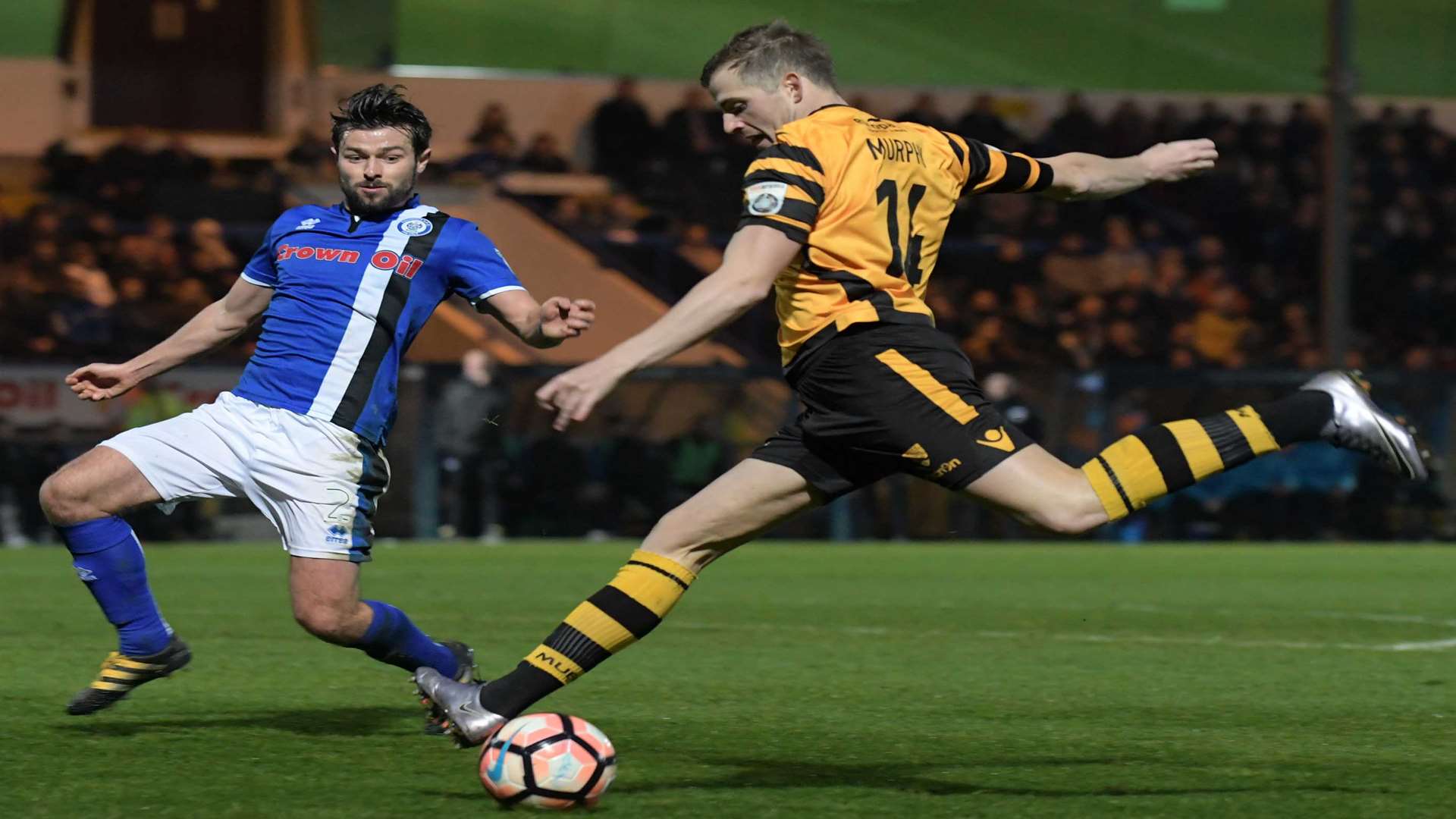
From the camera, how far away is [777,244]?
5.06 metres

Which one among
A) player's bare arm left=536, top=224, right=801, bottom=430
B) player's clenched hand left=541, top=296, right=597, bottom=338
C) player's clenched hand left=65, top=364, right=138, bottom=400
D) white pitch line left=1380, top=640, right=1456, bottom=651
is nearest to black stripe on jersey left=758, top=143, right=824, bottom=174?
player's bare arm left=536, top=224, right=801, bottom=430

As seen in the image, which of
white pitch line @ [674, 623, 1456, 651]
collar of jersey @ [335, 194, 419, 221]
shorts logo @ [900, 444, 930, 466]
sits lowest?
white pitch line @ [674, 623, 1456, 651]

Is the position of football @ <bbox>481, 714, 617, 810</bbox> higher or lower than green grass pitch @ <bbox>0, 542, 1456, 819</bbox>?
higher

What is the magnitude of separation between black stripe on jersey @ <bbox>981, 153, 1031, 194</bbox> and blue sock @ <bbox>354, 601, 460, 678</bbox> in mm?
2052

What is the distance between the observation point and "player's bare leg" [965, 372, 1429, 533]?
520cm

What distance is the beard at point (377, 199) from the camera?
19.9 ft

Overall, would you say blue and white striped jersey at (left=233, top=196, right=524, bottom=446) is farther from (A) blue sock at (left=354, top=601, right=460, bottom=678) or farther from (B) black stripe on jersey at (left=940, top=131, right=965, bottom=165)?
(B) black stripe on jersey at (left=940, top=131, right=965, bottom=165)

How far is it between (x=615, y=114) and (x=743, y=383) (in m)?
4.99

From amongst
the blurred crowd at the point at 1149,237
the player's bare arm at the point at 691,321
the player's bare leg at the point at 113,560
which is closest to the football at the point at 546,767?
the player's bare arm at the point at 691,321

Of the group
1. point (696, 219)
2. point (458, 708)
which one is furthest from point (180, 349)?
point (696, 219)

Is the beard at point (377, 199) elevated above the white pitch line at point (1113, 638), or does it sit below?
above

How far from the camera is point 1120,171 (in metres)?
5.91

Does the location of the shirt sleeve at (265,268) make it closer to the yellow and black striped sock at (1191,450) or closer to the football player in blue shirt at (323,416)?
the football player in blue shirt at (323,416)

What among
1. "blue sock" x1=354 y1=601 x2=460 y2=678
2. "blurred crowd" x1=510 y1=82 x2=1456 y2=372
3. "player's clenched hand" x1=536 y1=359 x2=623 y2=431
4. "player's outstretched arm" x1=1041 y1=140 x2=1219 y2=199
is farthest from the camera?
"blurred crowd" x1=510 y1=82 x2=1456 y2=372
